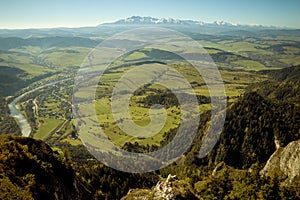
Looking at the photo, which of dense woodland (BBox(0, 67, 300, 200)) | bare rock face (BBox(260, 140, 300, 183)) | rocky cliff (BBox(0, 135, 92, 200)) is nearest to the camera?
rocky cliff (BBox(0, 135, 92, 200))

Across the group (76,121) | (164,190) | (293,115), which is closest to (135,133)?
(76,121)

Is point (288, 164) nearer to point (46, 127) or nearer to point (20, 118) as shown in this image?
point (46, 127)

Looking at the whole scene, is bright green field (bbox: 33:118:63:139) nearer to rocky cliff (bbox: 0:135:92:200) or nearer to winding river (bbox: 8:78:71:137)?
winding river (bbox: 8:78:71:137)

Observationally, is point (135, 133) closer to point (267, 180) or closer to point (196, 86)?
point (267, 180)

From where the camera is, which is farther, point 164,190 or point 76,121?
point 76,121

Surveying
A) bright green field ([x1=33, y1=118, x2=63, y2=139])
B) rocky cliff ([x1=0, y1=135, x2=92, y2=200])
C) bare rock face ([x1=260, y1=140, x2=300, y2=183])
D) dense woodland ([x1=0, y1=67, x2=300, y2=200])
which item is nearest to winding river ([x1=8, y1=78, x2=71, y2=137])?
bright green field ([x1=33, y1=118, x2=63, y2=139])

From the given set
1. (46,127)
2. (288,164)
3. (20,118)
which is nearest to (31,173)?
(288,164)

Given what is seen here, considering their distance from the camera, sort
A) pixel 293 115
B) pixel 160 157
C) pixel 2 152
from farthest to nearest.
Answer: pixel 160 157, pixel 293 115, pixel 2 152

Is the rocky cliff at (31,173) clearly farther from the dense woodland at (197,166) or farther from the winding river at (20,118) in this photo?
the winding river at (20,118)
